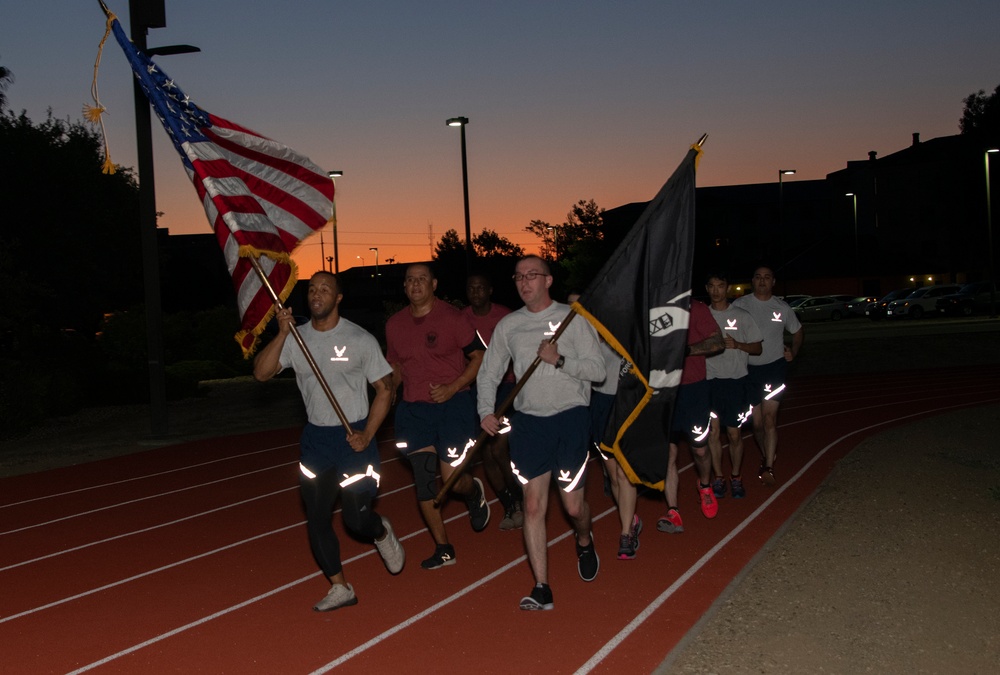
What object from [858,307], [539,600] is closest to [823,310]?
[858,307]

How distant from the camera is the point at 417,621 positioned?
656 centimetres

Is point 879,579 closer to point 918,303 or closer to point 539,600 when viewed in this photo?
point 539,600

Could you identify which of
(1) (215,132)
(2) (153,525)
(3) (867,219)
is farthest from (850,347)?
(3) (867,219)

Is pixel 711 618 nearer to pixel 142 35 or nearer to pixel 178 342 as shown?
pixel 142 35

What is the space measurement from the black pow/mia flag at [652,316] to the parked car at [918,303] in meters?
45.9

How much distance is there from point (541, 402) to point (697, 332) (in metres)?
2.96

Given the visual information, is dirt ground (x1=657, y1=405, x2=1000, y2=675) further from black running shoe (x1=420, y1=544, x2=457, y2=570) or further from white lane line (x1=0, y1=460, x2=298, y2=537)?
white lane line (x1=0, y1=460, x2=298, y2=537)

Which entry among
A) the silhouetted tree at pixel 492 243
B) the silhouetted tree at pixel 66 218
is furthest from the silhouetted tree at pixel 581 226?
the silhouetted tree at pixel 66 218

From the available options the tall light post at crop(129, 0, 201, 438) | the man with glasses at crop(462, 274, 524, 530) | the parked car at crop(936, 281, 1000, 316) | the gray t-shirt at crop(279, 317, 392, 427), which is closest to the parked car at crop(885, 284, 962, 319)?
the parked car at crop(936, 281, 1000, 316)

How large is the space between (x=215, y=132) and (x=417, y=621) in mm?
3436

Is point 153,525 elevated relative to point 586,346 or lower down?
lower down

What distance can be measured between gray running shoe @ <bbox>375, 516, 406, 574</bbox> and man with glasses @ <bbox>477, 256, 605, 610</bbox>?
42.0 inches

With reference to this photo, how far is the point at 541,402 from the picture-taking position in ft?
21.9

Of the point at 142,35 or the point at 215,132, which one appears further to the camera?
the point at 142,35
